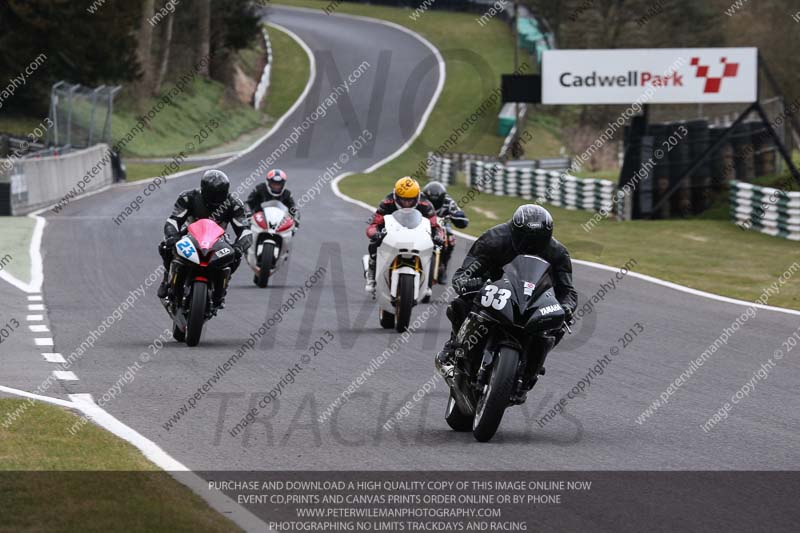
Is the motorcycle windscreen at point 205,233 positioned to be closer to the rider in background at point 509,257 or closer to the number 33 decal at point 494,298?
the rider in background at point 509,257

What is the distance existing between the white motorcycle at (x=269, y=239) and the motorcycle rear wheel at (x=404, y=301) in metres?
4.94

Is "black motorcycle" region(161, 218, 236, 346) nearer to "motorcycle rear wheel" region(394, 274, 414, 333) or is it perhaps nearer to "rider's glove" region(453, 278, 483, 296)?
"motorcycle rear wheel" region(394, 274, 414, 333)

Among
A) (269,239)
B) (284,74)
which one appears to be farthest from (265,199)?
(284,74)

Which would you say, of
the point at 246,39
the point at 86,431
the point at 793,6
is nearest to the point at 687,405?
the point at 86,431

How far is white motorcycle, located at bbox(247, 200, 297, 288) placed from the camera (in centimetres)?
1903

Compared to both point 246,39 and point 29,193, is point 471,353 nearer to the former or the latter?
point 29,193

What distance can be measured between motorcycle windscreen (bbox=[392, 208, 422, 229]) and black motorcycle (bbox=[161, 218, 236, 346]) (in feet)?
6.72

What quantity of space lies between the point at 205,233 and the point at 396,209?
277cm

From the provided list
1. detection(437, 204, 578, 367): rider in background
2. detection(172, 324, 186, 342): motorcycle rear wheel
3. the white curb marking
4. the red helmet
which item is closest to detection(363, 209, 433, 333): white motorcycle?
detection(172, 324, 186, 342): motorcycle rear wheel

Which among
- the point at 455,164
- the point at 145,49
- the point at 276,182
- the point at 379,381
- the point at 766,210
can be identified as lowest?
the point at 455,164

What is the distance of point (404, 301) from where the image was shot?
46.9 ft

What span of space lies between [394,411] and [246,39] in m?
59.8

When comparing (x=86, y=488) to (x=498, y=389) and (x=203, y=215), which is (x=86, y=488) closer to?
(x=498, y=389)

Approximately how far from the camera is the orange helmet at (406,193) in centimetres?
1461
